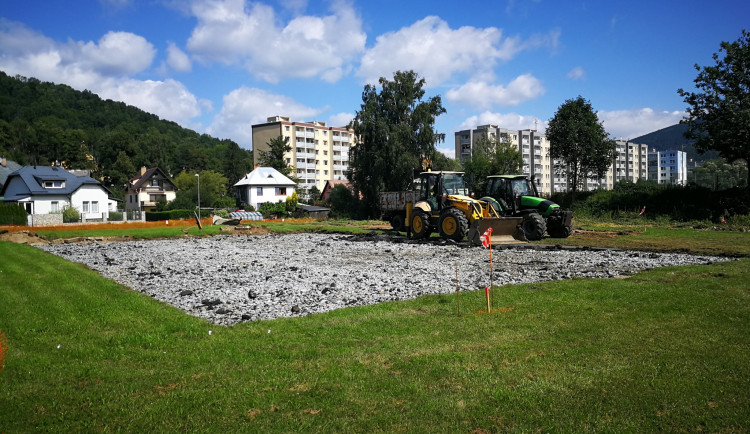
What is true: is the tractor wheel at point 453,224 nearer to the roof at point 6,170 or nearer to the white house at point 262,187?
the white house at point 262,187

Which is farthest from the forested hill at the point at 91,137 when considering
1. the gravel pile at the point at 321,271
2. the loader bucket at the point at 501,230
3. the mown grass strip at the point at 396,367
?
the mown grass strip at the point at 396,367

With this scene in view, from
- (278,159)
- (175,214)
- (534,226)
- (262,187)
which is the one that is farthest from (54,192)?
(534,226)

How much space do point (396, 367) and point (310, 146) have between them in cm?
10029

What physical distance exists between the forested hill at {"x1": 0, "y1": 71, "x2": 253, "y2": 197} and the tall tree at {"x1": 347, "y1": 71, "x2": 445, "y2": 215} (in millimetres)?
58787

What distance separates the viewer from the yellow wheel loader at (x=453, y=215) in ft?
60.3

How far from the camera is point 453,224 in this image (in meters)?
19.5

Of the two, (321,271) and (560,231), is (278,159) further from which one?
(321,271)

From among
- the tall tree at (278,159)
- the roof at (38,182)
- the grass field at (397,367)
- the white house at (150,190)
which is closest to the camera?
the grass field at (397,367)

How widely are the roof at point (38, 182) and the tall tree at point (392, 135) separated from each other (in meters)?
32.3

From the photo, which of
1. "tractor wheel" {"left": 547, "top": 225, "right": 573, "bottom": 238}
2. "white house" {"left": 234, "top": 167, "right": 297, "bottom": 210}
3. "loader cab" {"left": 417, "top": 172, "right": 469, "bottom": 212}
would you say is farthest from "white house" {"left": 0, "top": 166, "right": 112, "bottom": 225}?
"tractor wheel" {"left": 547, "top": 225, "right": 573, "bottom": 238}

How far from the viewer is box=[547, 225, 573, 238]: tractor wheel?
20281 millimetres

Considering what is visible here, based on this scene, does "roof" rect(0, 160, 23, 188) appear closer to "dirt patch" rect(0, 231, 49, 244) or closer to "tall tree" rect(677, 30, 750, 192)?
"dirt patch" rect(0, 231, 49, 244)

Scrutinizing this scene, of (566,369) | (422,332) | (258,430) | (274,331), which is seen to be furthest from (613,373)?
(274,331)

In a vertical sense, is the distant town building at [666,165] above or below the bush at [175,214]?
above
